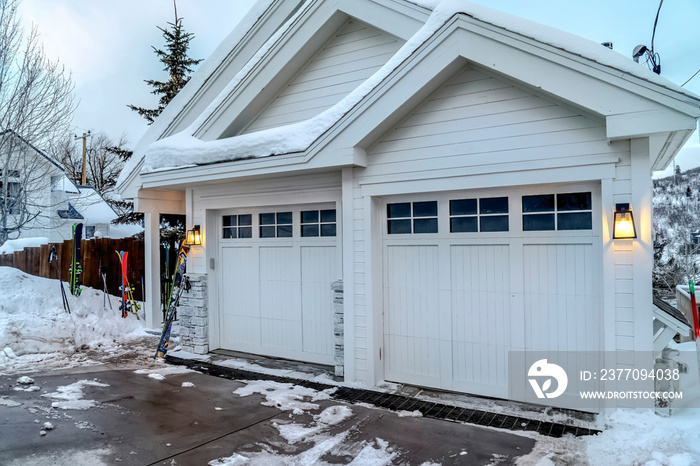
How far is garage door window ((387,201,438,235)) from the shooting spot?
16.8ft

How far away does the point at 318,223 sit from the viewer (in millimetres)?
6223

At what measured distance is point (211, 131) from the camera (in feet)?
22.4

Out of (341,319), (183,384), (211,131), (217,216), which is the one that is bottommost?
(183,384)

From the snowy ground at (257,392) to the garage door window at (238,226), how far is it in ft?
7.14

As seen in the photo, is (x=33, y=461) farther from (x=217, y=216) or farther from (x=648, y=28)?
(x=648, y=28)

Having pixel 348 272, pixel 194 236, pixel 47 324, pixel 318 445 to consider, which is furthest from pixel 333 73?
pixel 47 324

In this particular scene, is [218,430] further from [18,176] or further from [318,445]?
[18,176]

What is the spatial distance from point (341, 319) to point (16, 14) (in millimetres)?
8849

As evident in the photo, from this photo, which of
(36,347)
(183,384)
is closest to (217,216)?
(183,384)

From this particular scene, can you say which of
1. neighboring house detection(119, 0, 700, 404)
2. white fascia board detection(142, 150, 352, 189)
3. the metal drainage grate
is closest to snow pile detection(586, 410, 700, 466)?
the metal drainage grate

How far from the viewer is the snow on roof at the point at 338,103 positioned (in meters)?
3.96

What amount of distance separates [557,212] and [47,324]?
783 centimetres

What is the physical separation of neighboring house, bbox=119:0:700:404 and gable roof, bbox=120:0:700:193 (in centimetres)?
2

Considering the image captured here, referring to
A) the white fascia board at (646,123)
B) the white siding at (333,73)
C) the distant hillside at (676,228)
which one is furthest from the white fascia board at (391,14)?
the distant hillside at (676,228)
